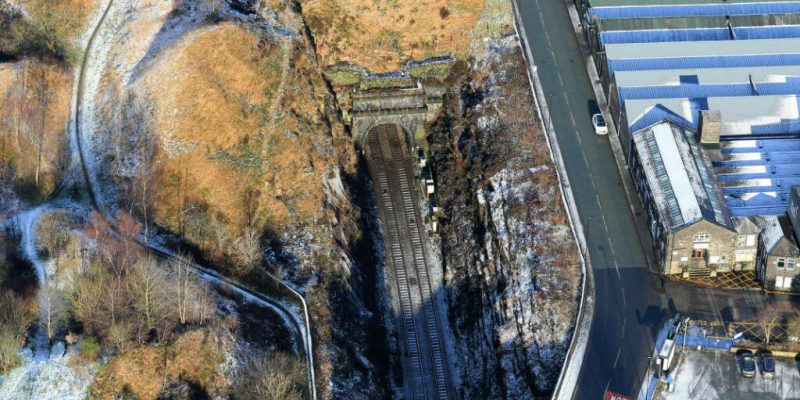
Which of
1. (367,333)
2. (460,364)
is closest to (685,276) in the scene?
(460,364)

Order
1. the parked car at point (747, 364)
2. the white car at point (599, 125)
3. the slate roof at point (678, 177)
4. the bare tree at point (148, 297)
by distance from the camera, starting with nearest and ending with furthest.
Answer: the parked car at point (747, 364) → the bare tree at point (148, 297) → the slate roof at point (678, 177) → the white car at point (599, 125)

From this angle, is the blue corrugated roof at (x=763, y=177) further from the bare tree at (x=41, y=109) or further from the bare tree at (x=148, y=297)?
the bare tree at (x=41, y=109)

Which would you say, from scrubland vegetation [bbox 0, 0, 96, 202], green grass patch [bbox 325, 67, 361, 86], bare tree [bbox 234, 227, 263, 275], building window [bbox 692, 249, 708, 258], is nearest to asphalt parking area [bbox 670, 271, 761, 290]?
building window [bbox 692, 249, 708, 258]

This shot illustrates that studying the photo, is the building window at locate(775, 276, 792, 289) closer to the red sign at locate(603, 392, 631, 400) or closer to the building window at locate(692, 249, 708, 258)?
the building window at locate(692, 249, 708, 258)

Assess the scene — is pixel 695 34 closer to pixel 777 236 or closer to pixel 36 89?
pixel 777 236

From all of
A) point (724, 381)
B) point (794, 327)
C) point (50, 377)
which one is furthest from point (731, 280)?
point (50, 377)

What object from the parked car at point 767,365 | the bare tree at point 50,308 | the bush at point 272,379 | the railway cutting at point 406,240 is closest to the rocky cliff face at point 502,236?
the railway cutting at point 406,240

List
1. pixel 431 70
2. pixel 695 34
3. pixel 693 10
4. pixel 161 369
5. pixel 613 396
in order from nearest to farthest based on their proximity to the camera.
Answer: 1. pixel 613 396
2. pixel 161 369
3. pixel 695 34
4. pixel 693 10
5. pixel 431 70
